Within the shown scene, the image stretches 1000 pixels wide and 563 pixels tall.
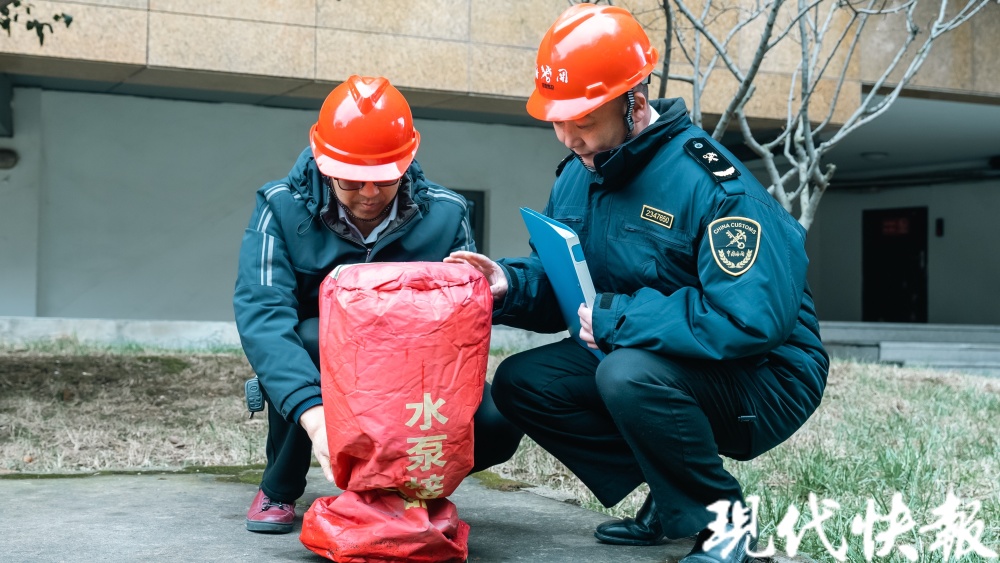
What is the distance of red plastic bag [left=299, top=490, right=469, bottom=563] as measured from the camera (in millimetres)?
2338

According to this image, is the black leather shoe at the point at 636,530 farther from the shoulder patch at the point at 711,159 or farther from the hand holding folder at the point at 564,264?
the shoulder patch at the point at 711,159

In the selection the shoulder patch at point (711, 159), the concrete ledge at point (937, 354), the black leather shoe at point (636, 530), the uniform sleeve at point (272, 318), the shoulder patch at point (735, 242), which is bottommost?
the concrete ledge at point (937, 354)

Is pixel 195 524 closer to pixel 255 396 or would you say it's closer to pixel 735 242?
pixel 255 396

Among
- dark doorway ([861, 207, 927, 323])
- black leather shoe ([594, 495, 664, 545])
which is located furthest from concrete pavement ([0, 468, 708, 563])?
dark doorway ([861, 207, 927, 323])

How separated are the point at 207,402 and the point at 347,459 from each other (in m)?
3.69

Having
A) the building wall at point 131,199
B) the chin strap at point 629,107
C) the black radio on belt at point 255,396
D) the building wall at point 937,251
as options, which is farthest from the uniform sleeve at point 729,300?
the building wall at point 937,251

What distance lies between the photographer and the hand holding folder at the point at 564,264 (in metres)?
2.52

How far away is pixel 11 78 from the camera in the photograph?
1048 centimetres

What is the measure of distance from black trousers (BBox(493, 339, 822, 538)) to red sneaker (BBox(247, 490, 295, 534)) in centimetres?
62

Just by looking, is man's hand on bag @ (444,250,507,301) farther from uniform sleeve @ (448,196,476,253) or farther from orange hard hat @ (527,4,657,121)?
orange hard hat @ (527,4,657,121)

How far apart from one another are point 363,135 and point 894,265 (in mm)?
17843

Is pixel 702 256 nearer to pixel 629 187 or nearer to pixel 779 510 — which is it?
pixel 629 187

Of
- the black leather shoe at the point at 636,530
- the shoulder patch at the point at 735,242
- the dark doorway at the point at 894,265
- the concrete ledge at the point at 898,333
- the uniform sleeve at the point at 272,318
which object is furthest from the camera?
the dark doorway at the point at 894,265

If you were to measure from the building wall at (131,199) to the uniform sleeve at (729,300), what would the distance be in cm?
965
